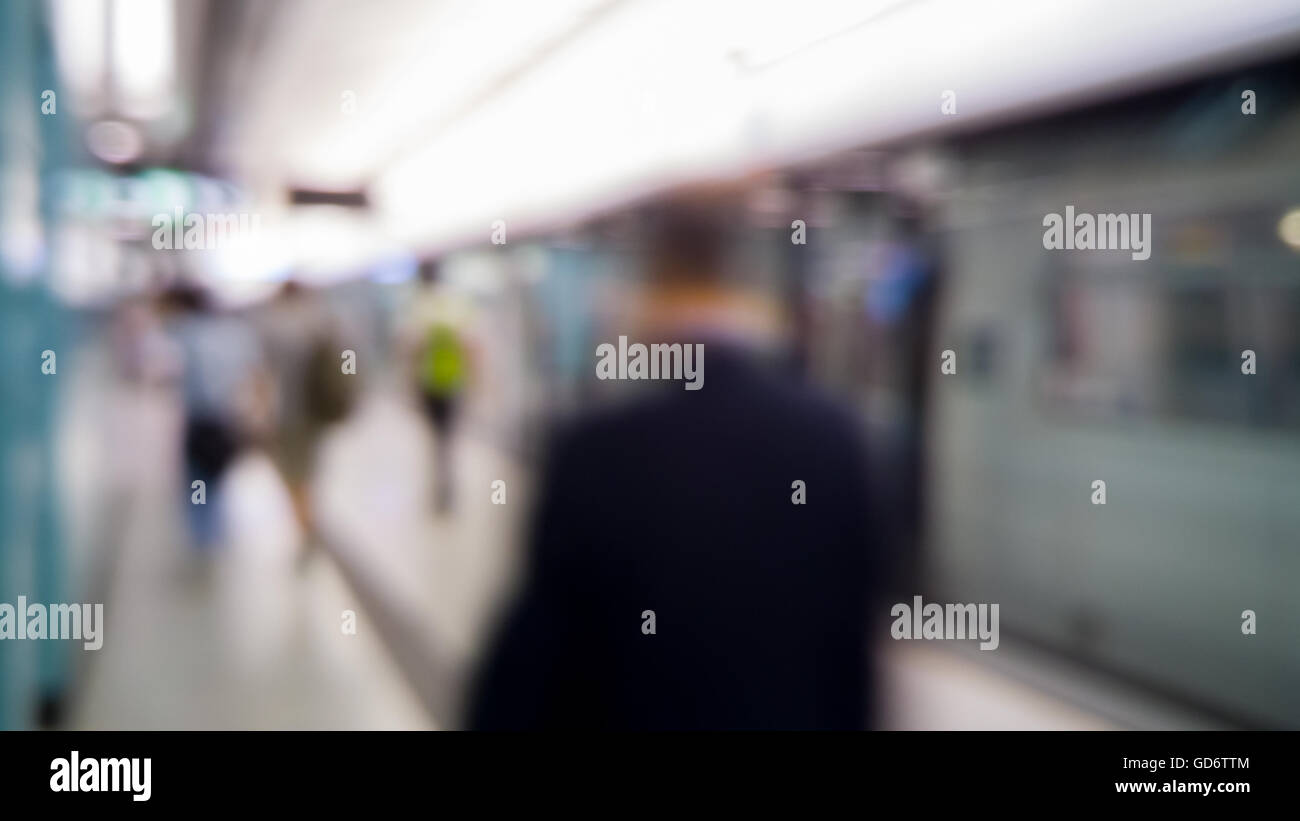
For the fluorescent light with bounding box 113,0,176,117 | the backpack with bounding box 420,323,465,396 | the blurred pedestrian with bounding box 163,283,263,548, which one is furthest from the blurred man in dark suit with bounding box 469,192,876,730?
the backpack with bounding box 420,323,465,396

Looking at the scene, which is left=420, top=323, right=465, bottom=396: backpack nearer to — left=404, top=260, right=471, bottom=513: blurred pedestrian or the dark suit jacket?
left=404, top=260, right=471, bottom=513: blurred pedestrian

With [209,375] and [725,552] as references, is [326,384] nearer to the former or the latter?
[209,375]

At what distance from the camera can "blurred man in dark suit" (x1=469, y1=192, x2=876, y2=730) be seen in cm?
165

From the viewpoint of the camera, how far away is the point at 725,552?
5.69 ft

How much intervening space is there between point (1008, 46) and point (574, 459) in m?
2.09

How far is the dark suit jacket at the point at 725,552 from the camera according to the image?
5.43 ft

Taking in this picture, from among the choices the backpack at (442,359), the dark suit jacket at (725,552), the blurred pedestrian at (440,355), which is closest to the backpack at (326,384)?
the blurred pedestrian at (440,355)

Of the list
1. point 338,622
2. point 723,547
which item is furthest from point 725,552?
point 338,622

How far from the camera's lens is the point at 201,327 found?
16.7ft

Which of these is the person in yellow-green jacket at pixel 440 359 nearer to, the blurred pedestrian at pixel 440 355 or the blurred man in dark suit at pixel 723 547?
the blurred pedestrian at pixel 440 355

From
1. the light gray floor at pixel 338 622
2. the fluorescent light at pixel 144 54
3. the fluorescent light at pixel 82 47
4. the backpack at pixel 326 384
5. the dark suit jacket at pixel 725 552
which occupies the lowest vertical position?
the light gray floor at pixel 338 622

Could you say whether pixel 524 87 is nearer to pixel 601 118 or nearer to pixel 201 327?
pixel 601 118
